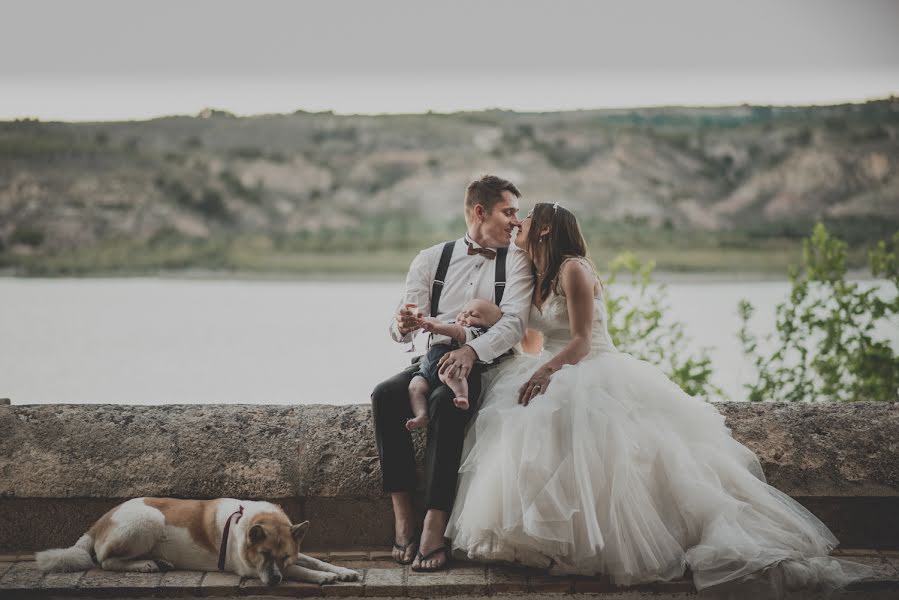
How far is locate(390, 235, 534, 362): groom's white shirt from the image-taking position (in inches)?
115

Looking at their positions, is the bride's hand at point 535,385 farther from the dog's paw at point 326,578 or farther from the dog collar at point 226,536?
the dog collar at point 226,536

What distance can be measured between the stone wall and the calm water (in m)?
2.02

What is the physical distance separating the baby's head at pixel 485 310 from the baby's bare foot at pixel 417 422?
41 centimetres

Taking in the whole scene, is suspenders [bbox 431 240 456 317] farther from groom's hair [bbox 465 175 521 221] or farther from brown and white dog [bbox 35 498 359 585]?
brown and white dog [bbox 35 498 359 585]

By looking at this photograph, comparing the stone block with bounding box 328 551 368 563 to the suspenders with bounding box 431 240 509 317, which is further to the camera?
the suspenders with bounding box 431 240 509 317

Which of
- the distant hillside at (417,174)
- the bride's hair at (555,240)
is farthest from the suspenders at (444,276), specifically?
the distant hillside at (417,174)

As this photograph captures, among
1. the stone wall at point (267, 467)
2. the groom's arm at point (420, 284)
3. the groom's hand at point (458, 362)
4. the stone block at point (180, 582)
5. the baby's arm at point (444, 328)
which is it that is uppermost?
the groom's arm at point (420, 284)

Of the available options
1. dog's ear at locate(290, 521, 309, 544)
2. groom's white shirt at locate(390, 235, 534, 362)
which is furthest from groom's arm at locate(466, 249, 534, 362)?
dog's ear at locate(290, 521, 309, 544)

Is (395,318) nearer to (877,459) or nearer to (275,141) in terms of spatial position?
(877,459)

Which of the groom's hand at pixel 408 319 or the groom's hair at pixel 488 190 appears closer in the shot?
the groom's hand at pixel 408 319

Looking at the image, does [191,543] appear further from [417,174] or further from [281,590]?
[417,174]

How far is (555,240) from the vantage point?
2.99 meters

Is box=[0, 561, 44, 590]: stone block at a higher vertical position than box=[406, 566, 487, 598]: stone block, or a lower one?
lower

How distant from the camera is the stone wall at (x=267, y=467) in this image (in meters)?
2.77
